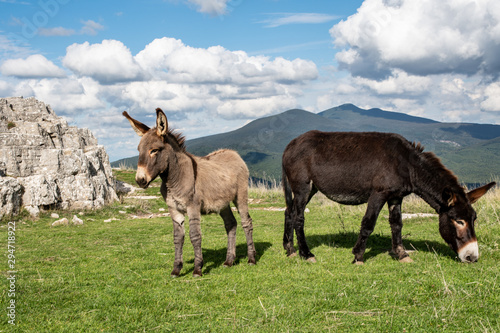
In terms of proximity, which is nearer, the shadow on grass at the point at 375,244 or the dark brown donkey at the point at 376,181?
the dark brown donkey at the point at 376,181

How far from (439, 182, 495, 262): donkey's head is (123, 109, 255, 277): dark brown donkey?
4.23m

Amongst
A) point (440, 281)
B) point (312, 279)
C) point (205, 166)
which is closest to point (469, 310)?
A: point (440, 281)

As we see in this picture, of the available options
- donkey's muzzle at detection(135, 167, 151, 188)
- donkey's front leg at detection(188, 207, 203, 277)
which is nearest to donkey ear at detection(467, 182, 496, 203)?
donkey's front leg at detection(188, 207, 203, 277)

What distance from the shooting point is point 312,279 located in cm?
695

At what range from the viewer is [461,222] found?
764cm

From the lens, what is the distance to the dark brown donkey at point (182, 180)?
23.5ft

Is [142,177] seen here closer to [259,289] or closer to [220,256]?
[259,289]

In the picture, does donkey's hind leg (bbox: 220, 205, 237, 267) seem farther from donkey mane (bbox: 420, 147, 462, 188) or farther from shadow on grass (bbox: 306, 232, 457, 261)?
donkey mane (bbox: 420, 147, 462, 188)

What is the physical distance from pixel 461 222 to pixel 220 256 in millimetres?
5490

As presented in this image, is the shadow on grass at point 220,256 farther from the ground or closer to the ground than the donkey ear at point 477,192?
closer to the ground

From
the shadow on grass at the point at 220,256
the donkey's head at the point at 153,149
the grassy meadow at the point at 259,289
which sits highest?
the donkey's head at the point at 153,149

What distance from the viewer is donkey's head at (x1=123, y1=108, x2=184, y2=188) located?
275 inches

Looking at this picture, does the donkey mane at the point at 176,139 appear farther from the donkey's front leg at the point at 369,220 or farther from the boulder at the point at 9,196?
the boulder at the point at 9,196

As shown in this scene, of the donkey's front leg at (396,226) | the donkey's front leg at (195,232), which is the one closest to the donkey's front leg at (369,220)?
the donkey's front leg at (396,226)
